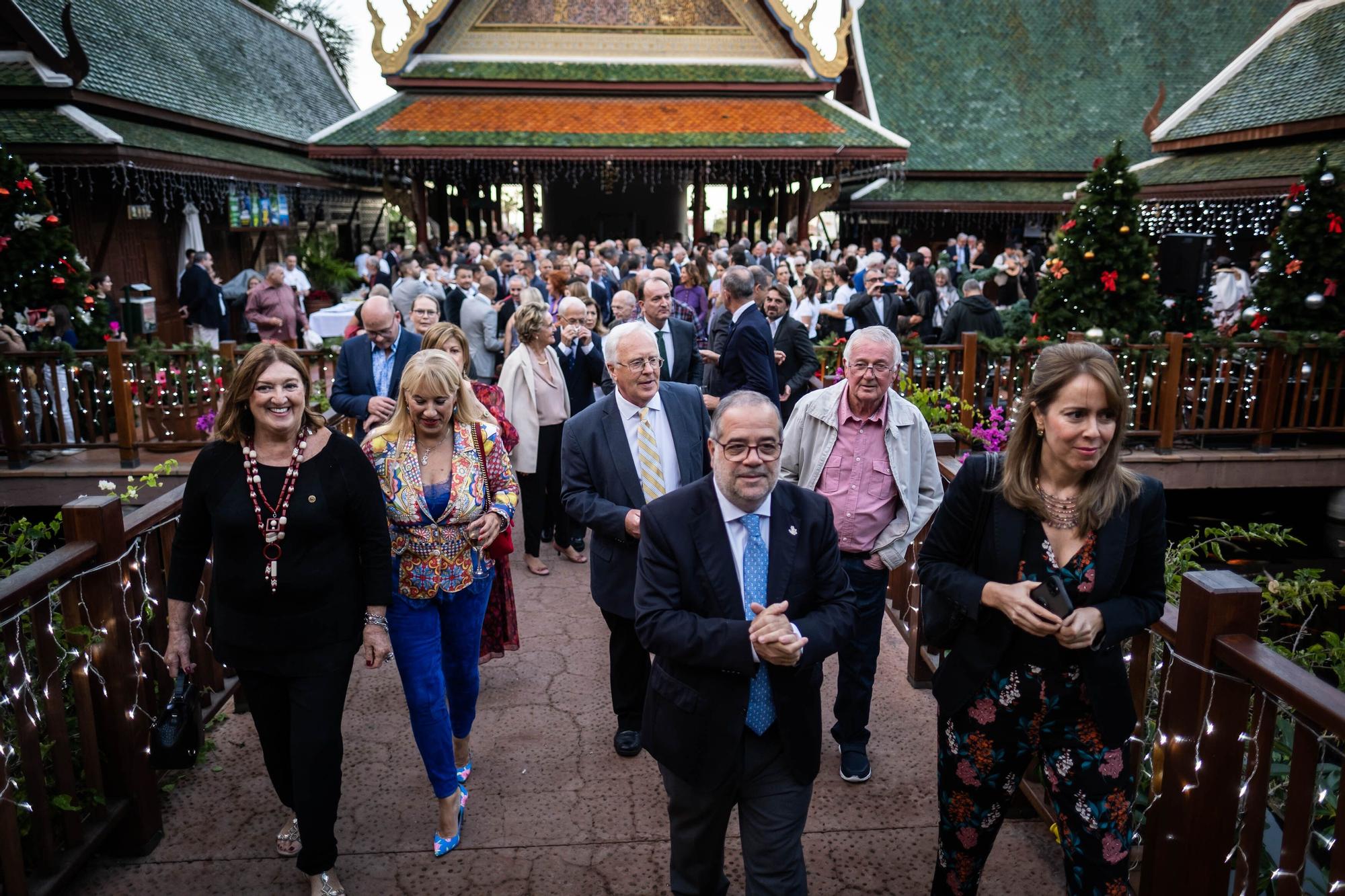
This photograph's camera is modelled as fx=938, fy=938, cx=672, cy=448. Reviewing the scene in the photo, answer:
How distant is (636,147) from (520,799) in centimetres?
1908

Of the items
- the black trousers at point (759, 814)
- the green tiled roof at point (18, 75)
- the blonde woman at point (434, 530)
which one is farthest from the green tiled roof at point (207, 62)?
the black trousers at point (759, 814)

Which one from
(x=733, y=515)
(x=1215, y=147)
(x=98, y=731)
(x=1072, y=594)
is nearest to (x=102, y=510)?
(x=98, y=731)

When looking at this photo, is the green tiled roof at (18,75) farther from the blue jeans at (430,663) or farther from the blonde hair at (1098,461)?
the blonde hair at (1098,461)

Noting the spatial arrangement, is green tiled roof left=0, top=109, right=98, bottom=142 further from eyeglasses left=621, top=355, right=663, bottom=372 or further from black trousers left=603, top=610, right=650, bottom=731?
black trousers left=603, top=610, right=650, bottom=731

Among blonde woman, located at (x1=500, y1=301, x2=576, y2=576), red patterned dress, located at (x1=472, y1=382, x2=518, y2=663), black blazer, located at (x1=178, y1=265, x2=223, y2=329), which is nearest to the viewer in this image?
red patterned dress, located at (x1=472, y1=382, x2=518, y2=663)

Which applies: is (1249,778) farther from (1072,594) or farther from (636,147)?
(636,147)

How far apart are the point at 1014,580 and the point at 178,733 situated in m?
2.66

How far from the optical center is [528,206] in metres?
22.7

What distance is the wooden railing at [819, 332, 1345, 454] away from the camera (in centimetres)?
972

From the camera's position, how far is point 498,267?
46.2ft

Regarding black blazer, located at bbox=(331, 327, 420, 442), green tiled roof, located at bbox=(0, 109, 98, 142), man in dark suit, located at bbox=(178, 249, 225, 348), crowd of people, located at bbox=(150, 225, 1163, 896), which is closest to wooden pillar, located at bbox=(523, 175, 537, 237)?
man in dark suit, located at bbox=(178, 249, 225, 348)

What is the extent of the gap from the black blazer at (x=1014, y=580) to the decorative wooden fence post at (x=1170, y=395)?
794 centimetres

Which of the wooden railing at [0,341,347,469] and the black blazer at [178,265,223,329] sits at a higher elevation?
the black blazer at [178,265,223,329]

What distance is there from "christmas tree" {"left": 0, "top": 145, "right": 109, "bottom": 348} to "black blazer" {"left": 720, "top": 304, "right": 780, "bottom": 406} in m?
7.58
